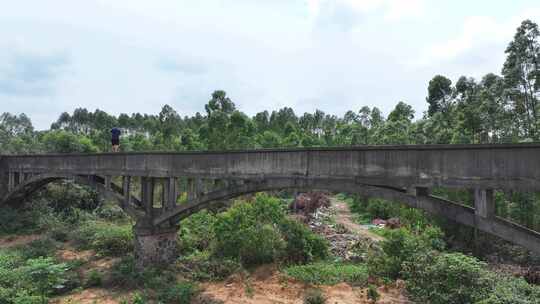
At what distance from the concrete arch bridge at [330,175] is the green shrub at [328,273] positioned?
19.6 feet

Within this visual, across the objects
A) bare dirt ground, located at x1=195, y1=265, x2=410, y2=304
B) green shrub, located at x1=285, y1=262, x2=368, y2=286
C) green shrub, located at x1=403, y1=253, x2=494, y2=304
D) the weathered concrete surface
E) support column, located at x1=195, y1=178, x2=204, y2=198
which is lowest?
bare dirt ground, located at x1=195, y1=265, x2=410, y2=304

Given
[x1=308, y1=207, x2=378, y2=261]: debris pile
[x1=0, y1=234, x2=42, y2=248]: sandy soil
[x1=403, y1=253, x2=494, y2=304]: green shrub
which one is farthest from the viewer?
[x1=0, y1=234, x2=42, y2=248]: sandy soil

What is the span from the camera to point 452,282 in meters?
12.9

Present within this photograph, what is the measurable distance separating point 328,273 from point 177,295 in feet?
23.9

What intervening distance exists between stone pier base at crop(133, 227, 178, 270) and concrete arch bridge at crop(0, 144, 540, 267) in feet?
0.15

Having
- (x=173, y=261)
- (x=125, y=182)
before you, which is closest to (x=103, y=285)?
(x=173, y=261)

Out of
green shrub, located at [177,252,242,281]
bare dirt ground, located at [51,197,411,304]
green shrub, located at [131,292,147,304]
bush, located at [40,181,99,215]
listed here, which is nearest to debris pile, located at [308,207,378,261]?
bare dirt ground, located at [51,197,411,304]

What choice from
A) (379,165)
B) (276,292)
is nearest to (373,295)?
(276,292)

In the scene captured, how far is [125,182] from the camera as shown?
18125 mm

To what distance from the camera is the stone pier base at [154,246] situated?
1731cm

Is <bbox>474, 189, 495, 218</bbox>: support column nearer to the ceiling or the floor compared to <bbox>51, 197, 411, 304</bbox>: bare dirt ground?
nearer to the ceiling

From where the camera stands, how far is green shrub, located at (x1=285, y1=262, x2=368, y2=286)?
1702cm

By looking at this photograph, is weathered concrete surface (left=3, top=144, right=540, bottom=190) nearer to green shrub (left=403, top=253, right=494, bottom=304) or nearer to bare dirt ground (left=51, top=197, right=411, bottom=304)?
green shrub (left=403, top=253, right=494, bottom=304)

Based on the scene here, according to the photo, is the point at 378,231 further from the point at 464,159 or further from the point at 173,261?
the point at 464,159
